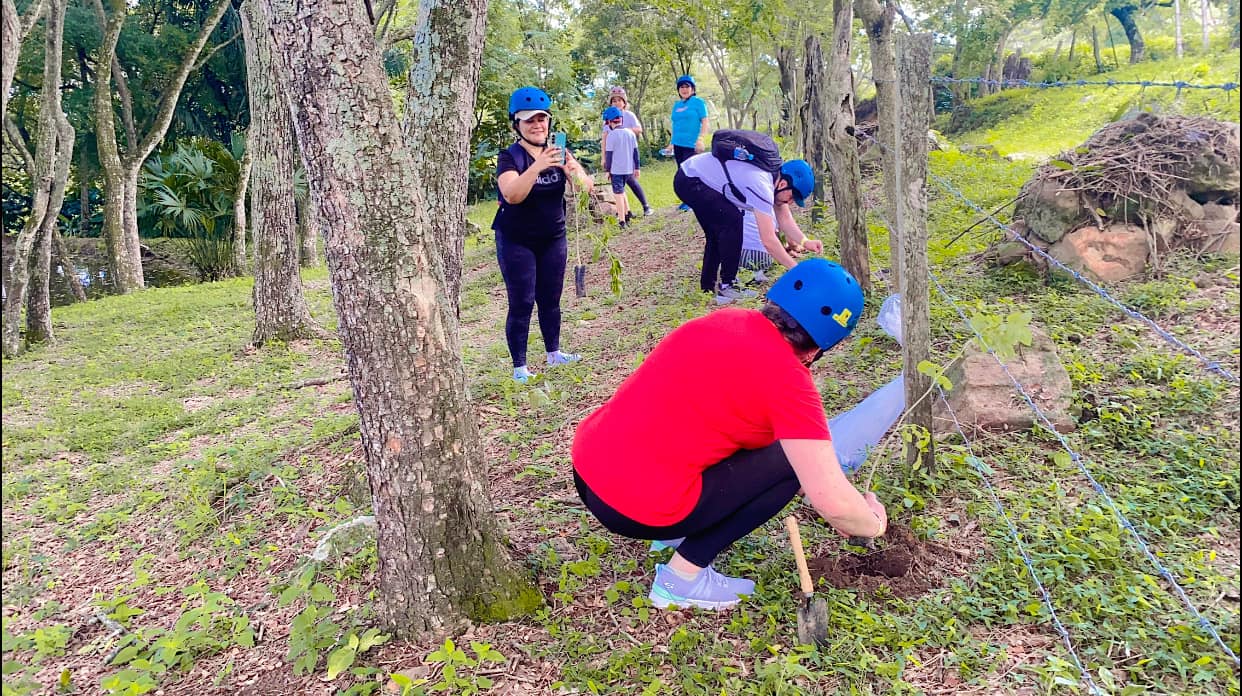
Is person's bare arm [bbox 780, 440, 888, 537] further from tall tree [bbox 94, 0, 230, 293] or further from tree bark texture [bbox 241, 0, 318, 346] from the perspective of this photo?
tall tree [bbox 94, 0, 230, 293]

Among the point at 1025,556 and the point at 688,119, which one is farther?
the point at 688,119

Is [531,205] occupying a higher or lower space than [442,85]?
lower

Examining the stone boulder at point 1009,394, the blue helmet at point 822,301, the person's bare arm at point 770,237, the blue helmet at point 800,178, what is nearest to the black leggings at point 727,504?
the blue helmet at point 822,301

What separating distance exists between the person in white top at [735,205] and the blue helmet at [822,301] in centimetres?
235

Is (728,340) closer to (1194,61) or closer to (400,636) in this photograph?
(400,636)

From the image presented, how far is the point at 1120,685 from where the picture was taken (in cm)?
203

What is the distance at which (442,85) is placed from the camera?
3.22 metres

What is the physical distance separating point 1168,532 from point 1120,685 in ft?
2.52

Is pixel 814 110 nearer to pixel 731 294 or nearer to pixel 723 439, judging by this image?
pixel 731 294

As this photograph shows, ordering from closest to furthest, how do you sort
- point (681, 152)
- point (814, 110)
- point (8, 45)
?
point (8, 45) < point (814, 110) < point (681, 152)

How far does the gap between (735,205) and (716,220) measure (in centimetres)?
20

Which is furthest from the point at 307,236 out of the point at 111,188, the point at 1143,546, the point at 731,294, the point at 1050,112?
the point at 1050,112

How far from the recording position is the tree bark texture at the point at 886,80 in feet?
10.3

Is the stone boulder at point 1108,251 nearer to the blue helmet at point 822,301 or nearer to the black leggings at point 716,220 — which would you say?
the black leggings at point 716,220
